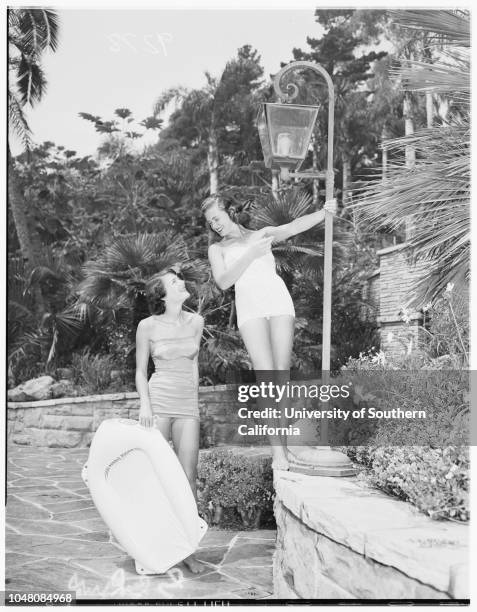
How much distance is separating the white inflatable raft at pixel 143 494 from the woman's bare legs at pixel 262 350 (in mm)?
651

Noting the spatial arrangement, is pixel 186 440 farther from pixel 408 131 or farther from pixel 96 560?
pixel 408 131

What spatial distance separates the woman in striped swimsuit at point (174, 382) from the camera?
3754mm

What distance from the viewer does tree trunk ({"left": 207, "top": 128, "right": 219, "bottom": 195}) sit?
6871mm

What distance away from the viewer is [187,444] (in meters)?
3.76

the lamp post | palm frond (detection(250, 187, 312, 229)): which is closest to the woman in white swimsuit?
the lamp post

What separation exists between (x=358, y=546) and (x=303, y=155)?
2.15 meters

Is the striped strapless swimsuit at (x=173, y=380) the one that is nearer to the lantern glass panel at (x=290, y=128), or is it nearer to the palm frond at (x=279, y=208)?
the lantern glass panel at (x=290, y=128)

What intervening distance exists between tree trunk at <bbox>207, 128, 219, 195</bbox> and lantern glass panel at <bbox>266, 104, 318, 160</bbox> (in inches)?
119

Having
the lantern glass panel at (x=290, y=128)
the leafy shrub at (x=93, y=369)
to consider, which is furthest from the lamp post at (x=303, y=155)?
the leafy shrub at (x=93, y=369)

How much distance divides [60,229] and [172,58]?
459cm

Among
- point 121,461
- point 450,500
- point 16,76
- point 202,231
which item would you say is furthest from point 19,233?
point 450,500

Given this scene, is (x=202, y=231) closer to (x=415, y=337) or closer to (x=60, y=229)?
(x=415, y=337)

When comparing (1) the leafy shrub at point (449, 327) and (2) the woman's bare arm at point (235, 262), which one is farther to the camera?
(1) the leafy shrub at point (449, 327)

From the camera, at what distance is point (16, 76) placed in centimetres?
433
